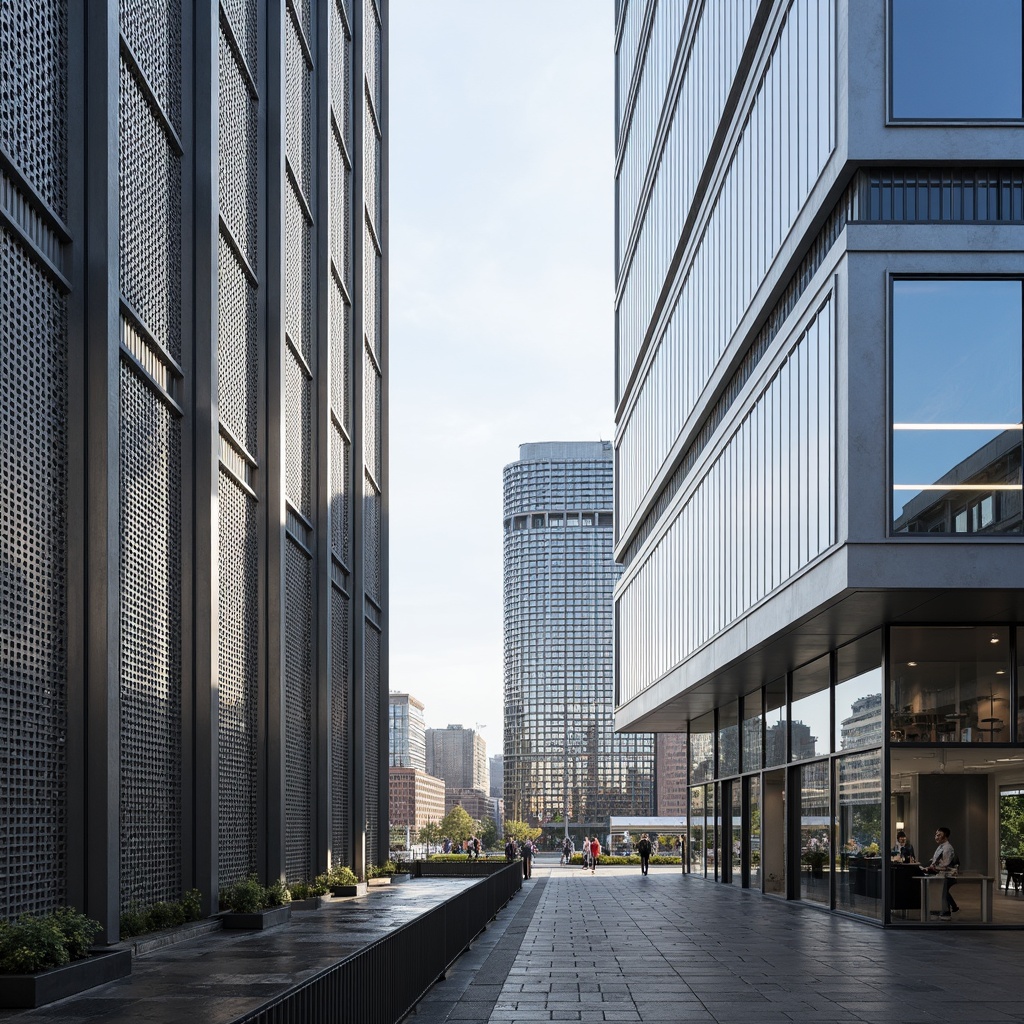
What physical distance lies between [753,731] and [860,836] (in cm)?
1293

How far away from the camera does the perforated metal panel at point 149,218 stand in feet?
61.9

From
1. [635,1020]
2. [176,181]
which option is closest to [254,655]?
[176,181]

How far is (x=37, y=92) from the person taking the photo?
15.4 m

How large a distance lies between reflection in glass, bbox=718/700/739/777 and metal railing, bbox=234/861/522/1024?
23.3 m

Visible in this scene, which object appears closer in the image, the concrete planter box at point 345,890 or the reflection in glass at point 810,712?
the reflection in glass at point 810,712

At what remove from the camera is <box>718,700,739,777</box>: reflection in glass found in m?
40.7

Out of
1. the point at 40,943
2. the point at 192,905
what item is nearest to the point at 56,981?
the point at 40,943

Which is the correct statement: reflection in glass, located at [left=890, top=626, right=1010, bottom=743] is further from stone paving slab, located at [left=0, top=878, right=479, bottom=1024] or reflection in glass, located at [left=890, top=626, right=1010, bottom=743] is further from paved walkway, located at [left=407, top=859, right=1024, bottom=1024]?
stone paving slab, located at [left=0, top=878, right=479, bottom=1024]

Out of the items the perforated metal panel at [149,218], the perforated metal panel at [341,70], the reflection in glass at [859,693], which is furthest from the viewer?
the perforated metal panel at [341,70]

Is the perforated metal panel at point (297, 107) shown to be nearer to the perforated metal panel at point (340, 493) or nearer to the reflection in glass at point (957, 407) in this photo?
the perforated metal panel at point (340, 493)

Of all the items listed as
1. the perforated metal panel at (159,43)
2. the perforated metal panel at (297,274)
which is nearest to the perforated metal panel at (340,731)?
the perforated metal panel at (297,274)

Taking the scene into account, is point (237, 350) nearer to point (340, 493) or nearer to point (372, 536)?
point (340, 493)

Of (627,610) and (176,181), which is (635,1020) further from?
(627,610)

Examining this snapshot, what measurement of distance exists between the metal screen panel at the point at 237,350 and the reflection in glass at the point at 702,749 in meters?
24.3
